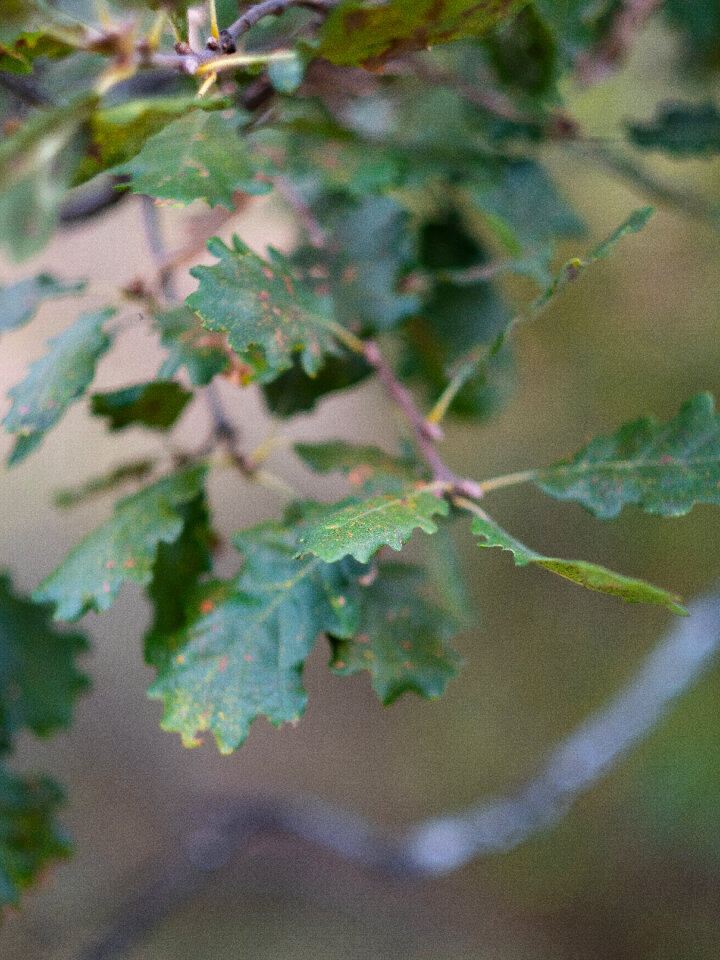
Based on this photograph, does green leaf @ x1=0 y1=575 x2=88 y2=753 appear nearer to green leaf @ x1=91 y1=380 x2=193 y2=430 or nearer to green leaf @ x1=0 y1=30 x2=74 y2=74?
green leaf @ x1=91 y1=380 x2=193 y2=430

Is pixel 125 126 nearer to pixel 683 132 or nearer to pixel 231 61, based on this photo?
pixel 231 61

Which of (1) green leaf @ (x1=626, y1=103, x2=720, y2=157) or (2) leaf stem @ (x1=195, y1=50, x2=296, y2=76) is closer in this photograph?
(2) leaf stem @ (x1=195, y1=50, x2=296, y2=76)

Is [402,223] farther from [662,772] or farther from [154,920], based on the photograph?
[662,772]

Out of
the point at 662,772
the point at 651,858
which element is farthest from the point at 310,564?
the point at 651,858

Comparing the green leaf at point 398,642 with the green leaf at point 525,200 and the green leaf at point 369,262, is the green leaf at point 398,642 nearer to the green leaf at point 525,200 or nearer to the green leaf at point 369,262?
the green leaf at point 369,262

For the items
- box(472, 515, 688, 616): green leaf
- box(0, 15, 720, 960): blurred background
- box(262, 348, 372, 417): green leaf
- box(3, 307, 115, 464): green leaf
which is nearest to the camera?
box(472, 515, 688, 616): green leaf

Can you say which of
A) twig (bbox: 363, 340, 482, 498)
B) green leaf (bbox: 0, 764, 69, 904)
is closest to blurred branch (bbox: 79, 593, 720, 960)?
green leaf (bbox: 0, 764, 69, 904)

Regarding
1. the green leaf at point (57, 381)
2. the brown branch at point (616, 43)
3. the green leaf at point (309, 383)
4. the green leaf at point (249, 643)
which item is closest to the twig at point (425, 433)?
the green leaf at point (309, 383)
